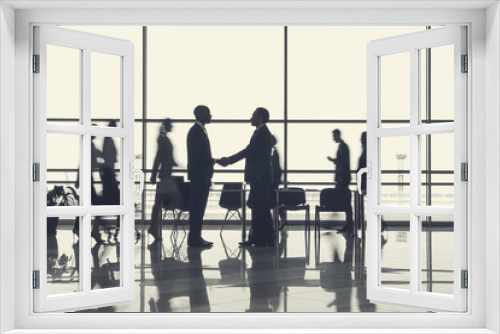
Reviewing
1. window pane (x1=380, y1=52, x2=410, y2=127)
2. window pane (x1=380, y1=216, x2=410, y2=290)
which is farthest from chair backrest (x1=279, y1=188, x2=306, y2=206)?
window pane (x1=380, y1=52, x2=410, y2=127)

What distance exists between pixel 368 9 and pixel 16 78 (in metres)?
1.65

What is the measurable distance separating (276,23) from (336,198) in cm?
454

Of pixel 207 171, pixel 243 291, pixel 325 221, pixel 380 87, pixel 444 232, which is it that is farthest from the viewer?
pixel 325 221

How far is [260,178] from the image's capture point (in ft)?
23.0

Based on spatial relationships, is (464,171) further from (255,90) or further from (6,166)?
(255,90)

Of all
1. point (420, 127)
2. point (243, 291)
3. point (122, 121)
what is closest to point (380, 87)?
point (420, 127)

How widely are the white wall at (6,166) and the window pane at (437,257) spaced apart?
194cm

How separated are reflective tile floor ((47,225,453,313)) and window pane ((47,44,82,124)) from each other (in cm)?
116

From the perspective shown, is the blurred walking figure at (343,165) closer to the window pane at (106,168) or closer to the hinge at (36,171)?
the window pane at (106,168)

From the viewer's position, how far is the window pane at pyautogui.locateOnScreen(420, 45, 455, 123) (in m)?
3.26

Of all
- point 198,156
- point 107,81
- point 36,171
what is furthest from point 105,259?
point 36,171

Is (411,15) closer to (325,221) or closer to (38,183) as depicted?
(38,183)

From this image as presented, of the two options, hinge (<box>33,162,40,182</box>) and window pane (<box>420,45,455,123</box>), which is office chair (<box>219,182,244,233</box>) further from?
hinge (<box>33,162,40,182</box>)

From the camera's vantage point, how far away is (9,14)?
10.1 feet
